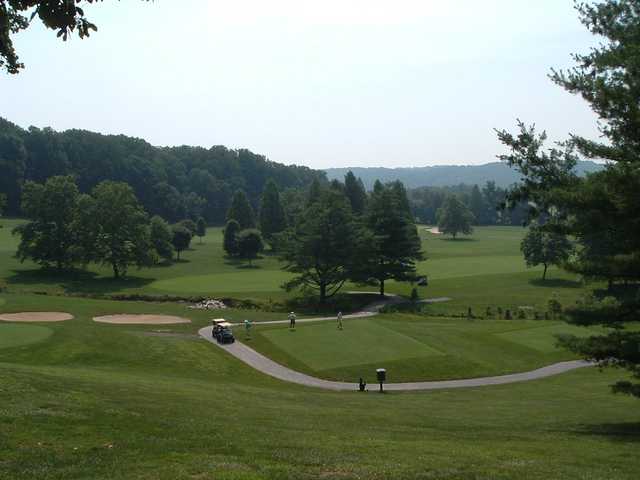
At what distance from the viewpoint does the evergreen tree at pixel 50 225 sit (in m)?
73.4

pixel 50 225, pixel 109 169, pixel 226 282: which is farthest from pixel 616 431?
pixel 109 169

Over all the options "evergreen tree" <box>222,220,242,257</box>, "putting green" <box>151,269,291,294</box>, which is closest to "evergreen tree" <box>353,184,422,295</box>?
"putting green" <box>151,269,291,294</box>

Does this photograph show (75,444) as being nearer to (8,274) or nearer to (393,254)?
(393,254)

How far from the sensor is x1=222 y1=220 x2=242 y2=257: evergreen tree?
98.4 m

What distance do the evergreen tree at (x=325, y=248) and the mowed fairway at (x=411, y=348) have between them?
51.3 ft

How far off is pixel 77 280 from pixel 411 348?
49.2 meters

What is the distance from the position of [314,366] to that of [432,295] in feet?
115

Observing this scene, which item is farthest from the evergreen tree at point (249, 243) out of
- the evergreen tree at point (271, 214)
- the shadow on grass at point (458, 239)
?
the shadow on grass at point (458, 239)

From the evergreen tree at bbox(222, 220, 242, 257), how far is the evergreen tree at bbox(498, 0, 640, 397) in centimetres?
8187

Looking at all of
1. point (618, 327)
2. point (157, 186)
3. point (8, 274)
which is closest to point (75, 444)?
point (618, 327)

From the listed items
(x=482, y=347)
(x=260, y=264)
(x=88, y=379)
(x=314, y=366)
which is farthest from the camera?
(x=260, y=264)

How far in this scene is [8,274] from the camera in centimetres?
7244

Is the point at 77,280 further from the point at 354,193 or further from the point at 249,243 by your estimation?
the point at 354,193

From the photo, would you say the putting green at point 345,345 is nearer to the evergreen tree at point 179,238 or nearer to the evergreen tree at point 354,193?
the evergreen tree at point 179,238
